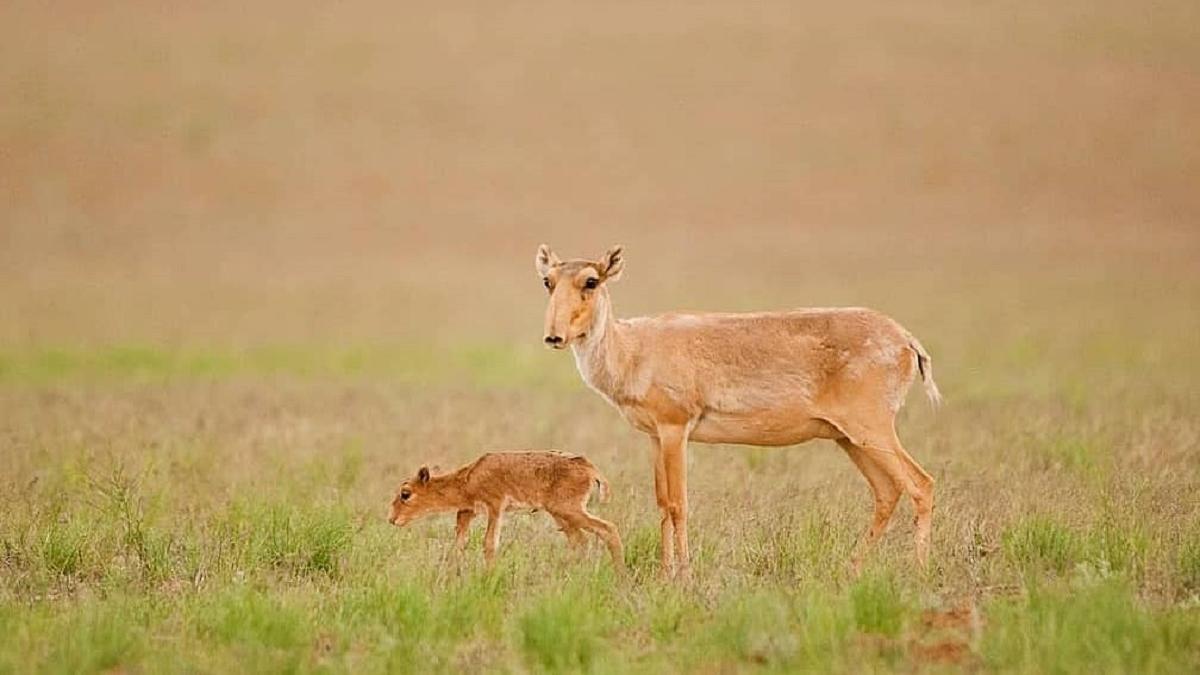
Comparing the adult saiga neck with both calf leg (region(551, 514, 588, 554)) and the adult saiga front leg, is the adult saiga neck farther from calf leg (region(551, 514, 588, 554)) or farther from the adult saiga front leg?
calf leg (region(551, 514, 588, 554))

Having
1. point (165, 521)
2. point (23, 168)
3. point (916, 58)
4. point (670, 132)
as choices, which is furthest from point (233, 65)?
point (165, 521)

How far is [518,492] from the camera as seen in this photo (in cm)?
1270

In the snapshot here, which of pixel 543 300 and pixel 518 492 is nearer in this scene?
pixel 518 492

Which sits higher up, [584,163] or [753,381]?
[584,163]

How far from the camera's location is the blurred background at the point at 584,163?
4728 cm

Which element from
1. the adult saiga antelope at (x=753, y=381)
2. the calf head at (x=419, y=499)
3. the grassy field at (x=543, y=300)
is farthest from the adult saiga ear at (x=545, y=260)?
the grassy field at (x=543, y=300)

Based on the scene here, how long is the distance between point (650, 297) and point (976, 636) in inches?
1452

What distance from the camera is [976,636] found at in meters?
9.65

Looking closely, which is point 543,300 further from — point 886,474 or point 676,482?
point 676,482

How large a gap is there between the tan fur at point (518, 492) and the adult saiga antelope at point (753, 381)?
492 mm

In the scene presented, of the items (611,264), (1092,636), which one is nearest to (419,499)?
(611,264)

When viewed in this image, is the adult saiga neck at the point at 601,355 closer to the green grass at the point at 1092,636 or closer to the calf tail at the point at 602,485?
the calf tail at the point at 602,485

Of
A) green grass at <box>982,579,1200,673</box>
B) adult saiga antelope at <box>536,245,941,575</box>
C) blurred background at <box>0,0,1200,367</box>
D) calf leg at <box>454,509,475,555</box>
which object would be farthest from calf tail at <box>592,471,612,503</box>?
blurred background at <box>0,0,1200,367</box>

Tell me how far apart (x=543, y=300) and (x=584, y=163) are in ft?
51.4
